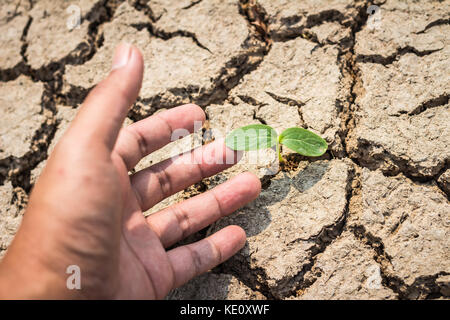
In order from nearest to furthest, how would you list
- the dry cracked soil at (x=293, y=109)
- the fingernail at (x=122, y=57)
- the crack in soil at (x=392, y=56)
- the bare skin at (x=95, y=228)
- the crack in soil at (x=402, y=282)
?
the bare skin at (x=95, y=228), the fingernail at (x=122, y=57), the crack in soil at (x=402, y=282), the dry cracked soil at (x=293, y=109), the crack in soil at (x=392, y=56)

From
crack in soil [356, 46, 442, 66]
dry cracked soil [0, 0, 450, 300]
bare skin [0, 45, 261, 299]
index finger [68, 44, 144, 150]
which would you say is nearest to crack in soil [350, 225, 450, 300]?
dry cracked soil [0, 0, 450, 300]

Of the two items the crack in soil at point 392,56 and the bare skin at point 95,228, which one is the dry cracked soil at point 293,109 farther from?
→ the bare skin at point 95,228

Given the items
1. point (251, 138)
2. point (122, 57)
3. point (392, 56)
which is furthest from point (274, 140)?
point (392, 56)

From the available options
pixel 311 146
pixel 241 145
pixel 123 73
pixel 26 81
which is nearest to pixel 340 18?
pixel 311 146

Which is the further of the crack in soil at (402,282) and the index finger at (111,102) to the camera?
the crack in soil at (402,282)

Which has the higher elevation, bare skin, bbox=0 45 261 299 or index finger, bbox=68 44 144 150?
index finger, bbox=68 44 144 150

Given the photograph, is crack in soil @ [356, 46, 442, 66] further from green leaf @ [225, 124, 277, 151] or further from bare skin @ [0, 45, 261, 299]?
bare skin @ [0, 45, 261, 299]

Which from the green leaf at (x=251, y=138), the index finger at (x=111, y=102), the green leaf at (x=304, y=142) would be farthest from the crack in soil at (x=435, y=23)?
the index finger at (x=111, y=102)

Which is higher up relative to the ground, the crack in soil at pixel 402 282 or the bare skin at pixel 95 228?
the bare skin at pixel 95 228

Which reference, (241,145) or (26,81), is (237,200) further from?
(26,81)
